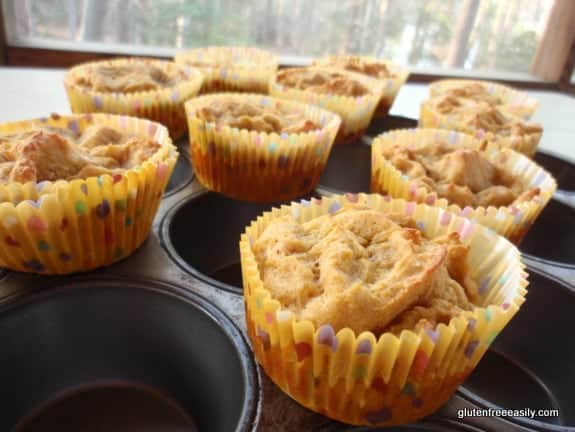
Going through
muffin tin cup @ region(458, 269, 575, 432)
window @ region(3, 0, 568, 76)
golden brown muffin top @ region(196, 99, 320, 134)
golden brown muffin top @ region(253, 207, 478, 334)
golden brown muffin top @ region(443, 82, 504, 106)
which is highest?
window @ region(3, 0, 568, 76)

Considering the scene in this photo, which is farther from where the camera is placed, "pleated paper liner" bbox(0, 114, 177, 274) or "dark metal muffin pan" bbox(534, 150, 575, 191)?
"dark metal muffin pan" bbox(534, 150, 575, 191)

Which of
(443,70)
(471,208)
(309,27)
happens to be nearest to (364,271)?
(471,208)

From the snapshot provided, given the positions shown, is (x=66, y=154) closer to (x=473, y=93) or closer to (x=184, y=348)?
(x=184, y=348)

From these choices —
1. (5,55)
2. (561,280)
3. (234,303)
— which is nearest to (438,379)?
(234,303)

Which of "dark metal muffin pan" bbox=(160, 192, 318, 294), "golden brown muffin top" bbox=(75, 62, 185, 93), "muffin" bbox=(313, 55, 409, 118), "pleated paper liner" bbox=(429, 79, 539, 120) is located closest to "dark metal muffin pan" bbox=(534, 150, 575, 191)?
"pleated paper liner" bbox=(429, 79, 539, 120)

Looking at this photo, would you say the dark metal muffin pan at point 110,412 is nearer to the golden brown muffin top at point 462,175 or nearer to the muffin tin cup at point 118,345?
the muffin tin cup at point 118,345

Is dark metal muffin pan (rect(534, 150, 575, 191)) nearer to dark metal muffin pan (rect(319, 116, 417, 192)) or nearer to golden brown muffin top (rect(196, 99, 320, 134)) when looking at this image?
dark metal muffin pan (rect(319, 116, 417, 192))
